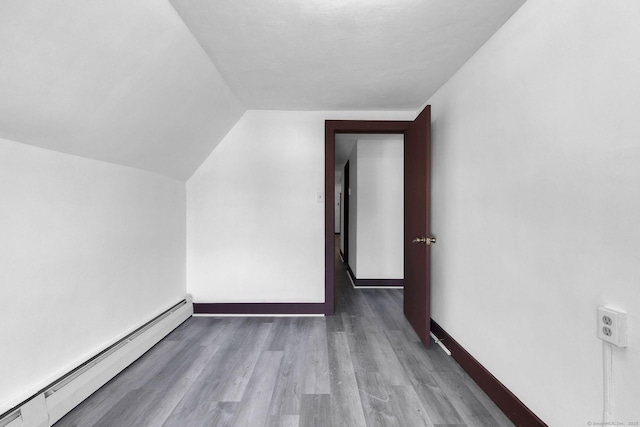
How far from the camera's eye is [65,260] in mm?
1434

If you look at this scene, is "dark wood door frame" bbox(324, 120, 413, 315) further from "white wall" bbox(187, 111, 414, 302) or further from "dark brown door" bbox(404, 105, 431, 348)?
"dark brown door" bbox(404, 105, 431, 348)

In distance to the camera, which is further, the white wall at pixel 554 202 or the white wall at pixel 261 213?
the white wall at pixel 261 213

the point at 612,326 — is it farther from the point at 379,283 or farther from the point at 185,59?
the point at 379,283

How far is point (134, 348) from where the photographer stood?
1.87m

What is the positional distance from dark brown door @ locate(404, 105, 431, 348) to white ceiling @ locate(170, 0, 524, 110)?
401 millimetres

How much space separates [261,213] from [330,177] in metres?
0.84

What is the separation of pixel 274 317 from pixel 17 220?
2.06m

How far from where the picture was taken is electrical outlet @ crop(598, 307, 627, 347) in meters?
0.91

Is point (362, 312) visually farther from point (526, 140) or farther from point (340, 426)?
point (526, 140)

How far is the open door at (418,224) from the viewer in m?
2.11

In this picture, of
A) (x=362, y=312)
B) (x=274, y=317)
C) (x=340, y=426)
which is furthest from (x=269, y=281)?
(x=340, y=426)

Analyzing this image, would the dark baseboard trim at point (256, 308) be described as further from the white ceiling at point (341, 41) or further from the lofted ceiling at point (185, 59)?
the white ceiling at point (341, 41)

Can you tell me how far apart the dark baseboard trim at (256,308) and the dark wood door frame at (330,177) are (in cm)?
18

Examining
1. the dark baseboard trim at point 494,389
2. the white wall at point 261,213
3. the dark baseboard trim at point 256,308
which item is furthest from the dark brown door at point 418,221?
the dark baseboard trim at point 256,308
